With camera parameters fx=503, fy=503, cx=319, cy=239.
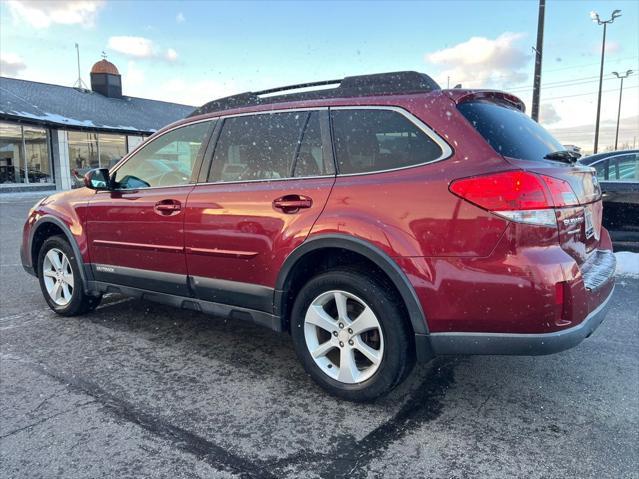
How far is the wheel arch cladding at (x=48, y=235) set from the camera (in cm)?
437

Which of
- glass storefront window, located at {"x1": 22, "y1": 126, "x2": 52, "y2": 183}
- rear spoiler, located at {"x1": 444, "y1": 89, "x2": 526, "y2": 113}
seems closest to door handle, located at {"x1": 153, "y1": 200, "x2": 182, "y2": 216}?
rear spoiler, located at {"x1": 444, "y1": 89, "x2": 526, "y2": 113}

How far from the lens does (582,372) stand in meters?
3.34

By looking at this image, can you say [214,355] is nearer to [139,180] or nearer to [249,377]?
[249,377]

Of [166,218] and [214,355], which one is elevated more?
[166,218]

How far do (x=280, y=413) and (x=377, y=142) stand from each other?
5.35 ft

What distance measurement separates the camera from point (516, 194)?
2.40 metres

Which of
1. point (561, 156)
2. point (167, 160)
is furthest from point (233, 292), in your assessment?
point (561, 156)

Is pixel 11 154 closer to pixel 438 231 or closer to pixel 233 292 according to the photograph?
pixel 233 292

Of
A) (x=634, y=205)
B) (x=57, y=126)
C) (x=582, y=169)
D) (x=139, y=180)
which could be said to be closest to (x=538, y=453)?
(x=582, y=169)

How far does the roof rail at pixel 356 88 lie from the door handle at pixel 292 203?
2.25 feet

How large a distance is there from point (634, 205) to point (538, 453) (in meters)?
5.16

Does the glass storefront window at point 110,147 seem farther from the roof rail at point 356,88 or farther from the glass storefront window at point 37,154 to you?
the roof rail at point 356,88

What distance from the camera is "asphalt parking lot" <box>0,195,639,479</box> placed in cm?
235

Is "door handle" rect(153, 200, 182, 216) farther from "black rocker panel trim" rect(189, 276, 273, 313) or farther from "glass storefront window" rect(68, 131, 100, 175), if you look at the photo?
"glass storefront window" rect(68, 131, 100, 175)
